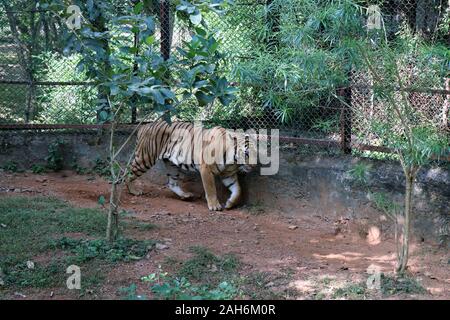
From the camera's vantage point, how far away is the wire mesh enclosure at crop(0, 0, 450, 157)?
542 cm

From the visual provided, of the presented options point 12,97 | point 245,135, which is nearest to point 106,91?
point 245,135

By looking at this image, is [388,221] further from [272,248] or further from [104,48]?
[104,48]

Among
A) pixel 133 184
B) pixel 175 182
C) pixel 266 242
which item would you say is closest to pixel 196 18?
pixel 266 242

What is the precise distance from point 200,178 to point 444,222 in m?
3.13

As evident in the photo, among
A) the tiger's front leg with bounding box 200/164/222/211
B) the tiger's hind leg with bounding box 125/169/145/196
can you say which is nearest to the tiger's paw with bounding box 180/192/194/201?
the tiger's front leg with bounding box 200/164/222/211

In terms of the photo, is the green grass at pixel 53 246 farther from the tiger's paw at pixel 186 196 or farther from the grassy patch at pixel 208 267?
the tiger's paw at pixel 186 196

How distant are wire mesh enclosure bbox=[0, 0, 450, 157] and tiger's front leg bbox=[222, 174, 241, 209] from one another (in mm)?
726

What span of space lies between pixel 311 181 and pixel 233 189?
95cm

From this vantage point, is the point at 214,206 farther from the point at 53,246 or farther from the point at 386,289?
the point at 386,289

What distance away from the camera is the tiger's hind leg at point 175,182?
780 cm

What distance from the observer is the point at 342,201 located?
6863mm

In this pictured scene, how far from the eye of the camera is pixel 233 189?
7465mm

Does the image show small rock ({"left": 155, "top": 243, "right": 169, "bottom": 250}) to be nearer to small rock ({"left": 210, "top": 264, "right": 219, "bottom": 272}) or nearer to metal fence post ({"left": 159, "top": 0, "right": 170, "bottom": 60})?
small rock ({"left": 210, "top": 264, "right": 219, "bottom": 272})
